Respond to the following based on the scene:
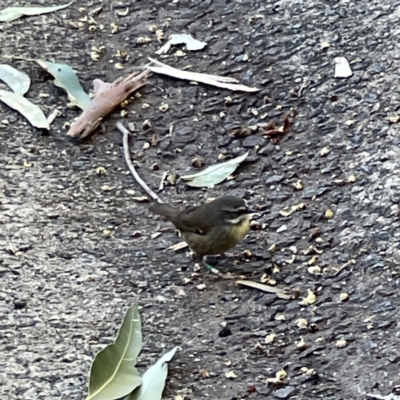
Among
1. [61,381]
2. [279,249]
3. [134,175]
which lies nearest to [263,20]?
[134,175]

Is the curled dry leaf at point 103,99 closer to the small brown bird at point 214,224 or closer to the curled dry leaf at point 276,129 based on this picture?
the curled dry leaf at point 276,129

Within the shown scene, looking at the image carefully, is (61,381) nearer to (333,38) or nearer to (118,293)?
(118,293)

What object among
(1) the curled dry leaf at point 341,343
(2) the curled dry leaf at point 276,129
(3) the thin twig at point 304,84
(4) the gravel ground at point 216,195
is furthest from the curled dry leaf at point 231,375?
(3) the thin twig at point 304,84

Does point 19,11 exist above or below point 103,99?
above

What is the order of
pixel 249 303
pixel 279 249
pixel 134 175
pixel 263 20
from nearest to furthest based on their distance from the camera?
1. pixel 249 303
2. pixel 279 249
3. pixel 134 175
4. pixel 263 20

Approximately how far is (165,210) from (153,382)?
3.84 ft

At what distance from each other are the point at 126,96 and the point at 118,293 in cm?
182

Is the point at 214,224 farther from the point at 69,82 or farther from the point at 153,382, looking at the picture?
the point at 69,82

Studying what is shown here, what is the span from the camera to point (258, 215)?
5.19m

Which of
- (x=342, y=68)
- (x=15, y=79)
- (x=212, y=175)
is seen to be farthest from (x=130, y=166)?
(x=342, y=68)

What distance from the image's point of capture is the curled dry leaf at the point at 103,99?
581 centimetres

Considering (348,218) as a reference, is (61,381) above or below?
above

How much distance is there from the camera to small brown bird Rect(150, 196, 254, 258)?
4.82 meters

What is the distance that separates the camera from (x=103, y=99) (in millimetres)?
5988
